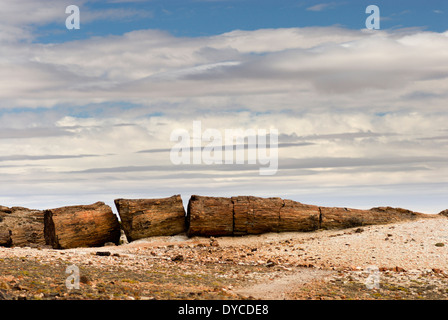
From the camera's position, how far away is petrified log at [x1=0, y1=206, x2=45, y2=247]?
21844 millimetres

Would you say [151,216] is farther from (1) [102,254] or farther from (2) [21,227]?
(2) [21,227]

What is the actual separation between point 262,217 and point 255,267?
558cm

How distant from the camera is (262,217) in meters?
21.5

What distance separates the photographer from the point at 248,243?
20453mm

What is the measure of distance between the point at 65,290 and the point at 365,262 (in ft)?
31.7

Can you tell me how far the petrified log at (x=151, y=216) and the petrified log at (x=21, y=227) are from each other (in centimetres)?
437

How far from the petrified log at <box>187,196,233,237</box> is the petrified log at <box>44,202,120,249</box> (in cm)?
352

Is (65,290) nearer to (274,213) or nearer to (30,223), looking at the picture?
(274,213)

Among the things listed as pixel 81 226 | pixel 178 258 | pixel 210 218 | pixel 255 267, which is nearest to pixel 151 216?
pixel 210 218

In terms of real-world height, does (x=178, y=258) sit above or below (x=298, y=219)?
below

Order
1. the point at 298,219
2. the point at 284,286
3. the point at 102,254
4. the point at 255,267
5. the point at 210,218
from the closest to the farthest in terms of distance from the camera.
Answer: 1. the point at 284,286
2. the point at 255,267
3. the point at 102,254
4. the point at 210,218
5. the point at 298,219

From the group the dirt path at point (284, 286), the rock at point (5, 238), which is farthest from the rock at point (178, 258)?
the rock at point (5, 238)

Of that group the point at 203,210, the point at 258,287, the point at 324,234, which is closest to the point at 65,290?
the point at 258,287

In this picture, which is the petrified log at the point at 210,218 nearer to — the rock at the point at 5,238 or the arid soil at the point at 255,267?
the arid soil at the point at 255,267
